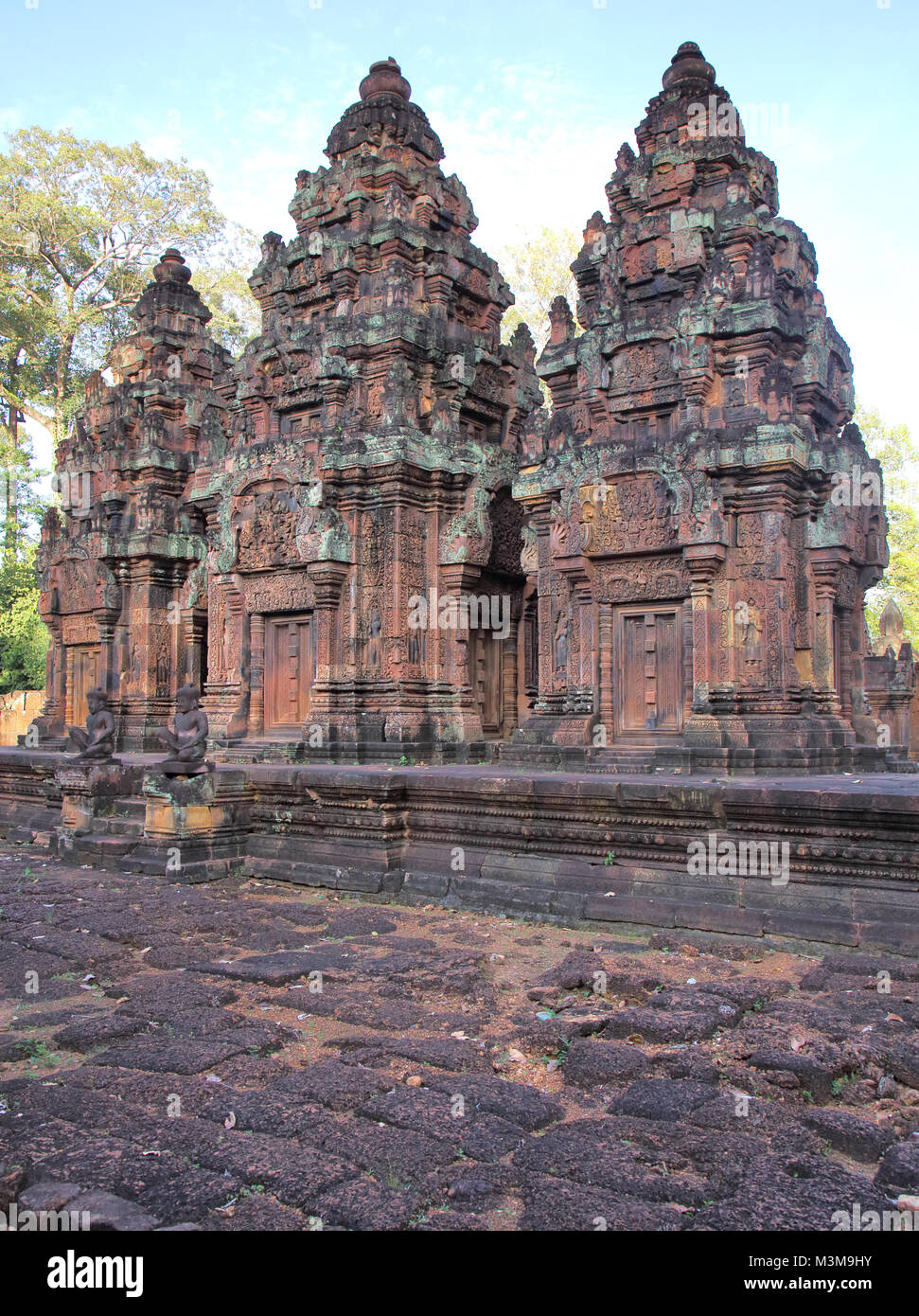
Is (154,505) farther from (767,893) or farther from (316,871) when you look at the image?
(767,893)

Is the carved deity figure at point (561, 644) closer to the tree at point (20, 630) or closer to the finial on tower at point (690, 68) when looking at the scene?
the finial on tower at point (690, 68)

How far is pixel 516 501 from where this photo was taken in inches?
429

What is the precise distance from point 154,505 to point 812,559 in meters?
10.3

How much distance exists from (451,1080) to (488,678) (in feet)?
29.7

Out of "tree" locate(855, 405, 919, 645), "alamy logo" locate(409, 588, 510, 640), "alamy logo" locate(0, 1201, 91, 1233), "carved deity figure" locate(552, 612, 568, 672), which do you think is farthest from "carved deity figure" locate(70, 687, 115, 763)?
"tree" locate(855, 405, 919, 645)

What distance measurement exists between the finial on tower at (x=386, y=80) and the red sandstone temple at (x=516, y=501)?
0.06 meters

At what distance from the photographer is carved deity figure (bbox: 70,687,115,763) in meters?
9.76

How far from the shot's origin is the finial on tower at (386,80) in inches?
489

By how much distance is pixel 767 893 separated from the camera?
5980 mm

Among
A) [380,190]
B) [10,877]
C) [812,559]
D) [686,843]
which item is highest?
[380,190]

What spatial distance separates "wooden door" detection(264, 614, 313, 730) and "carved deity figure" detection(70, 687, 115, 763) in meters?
2.47

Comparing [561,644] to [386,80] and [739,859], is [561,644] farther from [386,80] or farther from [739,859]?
[386,80]

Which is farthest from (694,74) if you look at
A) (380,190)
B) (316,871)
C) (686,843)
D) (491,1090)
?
(491,1090)

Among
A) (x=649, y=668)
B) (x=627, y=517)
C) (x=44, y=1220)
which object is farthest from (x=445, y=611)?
(x=44, y=1220)
